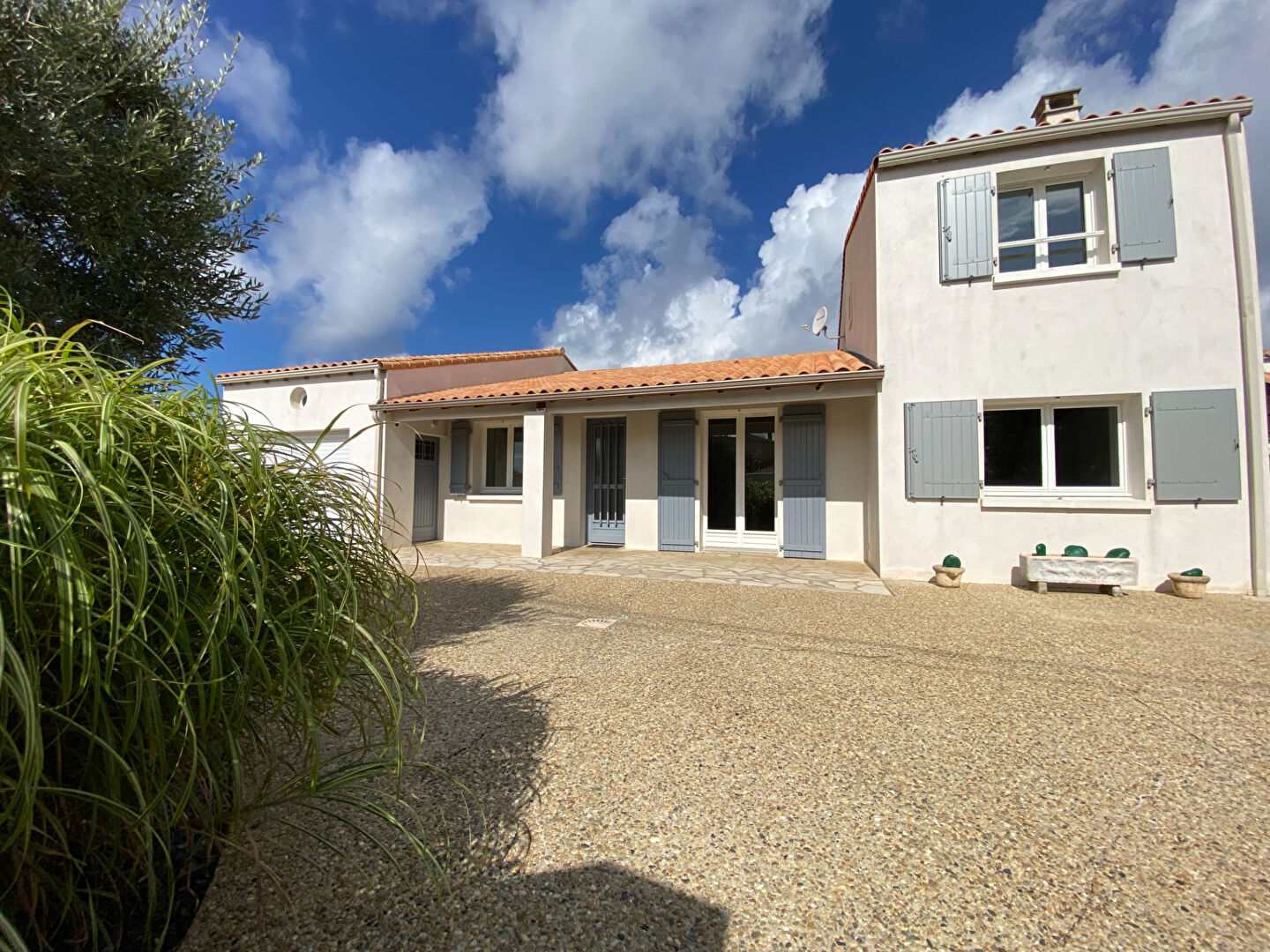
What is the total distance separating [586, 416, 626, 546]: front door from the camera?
1040 cm

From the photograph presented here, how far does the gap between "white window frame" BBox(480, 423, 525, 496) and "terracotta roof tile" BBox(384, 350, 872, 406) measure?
1.11m

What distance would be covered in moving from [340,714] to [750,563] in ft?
22.1

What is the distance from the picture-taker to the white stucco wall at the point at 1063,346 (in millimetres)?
6539

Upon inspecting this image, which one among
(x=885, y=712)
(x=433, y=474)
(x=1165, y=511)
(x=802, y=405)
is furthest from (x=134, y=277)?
(x=1165, y=511)

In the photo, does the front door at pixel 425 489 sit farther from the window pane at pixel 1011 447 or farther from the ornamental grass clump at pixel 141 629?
the window pane at pixel 1011 447

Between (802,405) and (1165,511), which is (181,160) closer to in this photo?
(802,405)

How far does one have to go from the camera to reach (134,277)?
394 centimetres

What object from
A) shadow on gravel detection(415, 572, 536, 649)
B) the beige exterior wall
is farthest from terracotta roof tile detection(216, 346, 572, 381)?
the beige exterior wall

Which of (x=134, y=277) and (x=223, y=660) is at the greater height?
(x=134, y=277)

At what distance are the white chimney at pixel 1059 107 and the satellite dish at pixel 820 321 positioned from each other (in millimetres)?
4443

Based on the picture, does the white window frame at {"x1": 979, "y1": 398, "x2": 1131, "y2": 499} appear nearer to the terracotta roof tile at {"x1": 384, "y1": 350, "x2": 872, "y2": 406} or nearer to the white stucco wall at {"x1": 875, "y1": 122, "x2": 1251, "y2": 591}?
the white stucco wall at {"x1": 875, "y1": 122, "x2": 1251, "y2": 591}

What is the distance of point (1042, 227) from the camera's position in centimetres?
746

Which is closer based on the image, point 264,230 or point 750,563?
point 264,230

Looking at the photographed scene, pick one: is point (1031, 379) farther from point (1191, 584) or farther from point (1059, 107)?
point (1059, 107)
